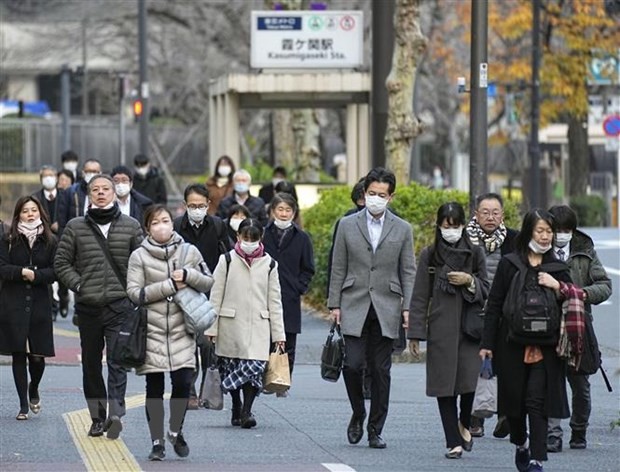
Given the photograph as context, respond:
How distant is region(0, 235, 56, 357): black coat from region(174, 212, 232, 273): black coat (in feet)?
4.11

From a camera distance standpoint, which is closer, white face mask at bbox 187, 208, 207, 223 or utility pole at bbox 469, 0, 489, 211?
white face mask at bbox 187, 208, 207, 223

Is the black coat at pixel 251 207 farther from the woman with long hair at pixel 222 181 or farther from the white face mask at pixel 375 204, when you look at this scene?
the white face mask at pixel 375 204

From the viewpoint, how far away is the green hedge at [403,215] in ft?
64.9

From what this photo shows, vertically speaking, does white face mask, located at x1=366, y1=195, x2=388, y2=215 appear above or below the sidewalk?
above

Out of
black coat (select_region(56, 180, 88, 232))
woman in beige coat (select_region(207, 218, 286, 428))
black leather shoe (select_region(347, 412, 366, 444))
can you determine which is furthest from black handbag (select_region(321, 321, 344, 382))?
black coat (select_region(56, 180, 88, 232))

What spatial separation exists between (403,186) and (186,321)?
1031 centimetres

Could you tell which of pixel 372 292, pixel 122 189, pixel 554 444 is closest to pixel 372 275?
pixel 372 292

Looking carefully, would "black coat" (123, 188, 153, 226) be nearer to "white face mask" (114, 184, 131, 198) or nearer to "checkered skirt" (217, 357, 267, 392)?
"white face mask" (114, 184, 131, 198)

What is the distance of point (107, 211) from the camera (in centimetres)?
1142

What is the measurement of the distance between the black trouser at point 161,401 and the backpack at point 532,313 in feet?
6.86

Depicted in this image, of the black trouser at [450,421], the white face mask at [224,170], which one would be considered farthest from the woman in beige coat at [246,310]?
the white face mask at [224,170]

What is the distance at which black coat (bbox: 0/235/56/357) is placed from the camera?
12.2 meters

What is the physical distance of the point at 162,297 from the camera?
34.3ft

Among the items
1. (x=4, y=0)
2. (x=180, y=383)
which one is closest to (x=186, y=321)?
(x=180, y=383)
